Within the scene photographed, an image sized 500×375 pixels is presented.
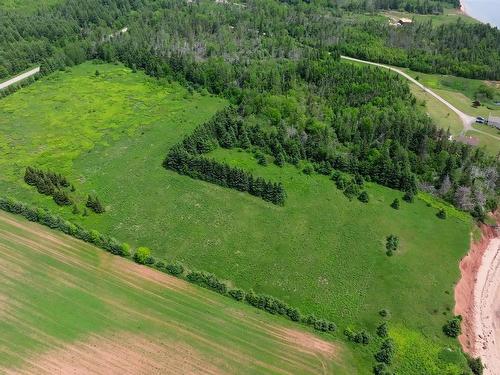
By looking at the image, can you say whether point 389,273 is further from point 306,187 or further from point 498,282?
point 306,187

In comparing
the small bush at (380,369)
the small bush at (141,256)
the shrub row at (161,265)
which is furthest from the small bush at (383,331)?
the small bush at (141,256)

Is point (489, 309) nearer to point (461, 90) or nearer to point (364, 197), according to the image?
point (364, 197)

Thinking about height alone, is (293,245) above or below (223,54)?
below

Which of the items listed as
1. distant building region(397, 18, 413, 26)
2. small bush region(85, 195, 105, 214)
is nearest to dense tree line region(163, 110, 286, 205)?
small bush region(85, 195, 105, 214)

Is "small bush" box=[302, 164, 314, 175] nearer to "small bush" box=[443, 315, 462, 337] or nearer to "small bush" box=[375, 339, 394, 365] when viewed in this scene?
"small bush" box=[443, 315, 462, 337]

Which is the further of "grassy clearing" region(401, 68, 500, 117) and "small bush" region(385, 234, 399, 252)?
"grassy clearing" region(401, 68, 500, 117)

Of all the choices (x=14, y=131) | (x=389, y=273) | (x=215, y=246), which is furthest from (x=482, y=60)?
(x=14, y=131)
